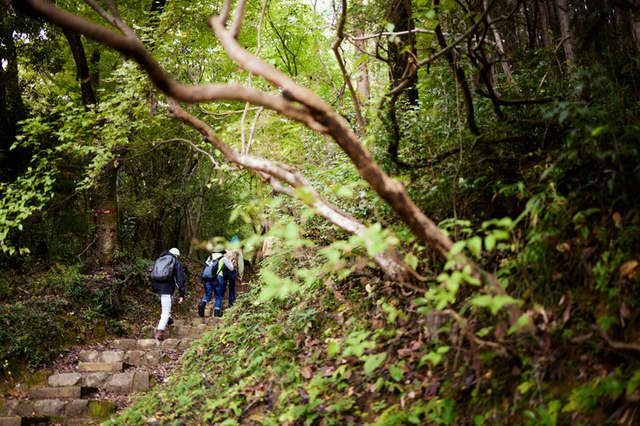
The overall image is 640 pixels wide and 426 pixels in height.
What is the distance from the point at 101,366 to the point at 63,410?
142cm

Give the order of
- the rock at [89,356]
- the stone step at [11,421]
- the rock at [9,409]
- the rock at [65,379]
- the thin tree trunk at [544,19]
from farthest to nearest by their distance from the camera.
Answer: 1. the rock at [89,356]
2. the rock at [65,379]
3. the thin tree trunk at [544,19]
4. the rock at [9,409]
5. the stone step at [11,421]

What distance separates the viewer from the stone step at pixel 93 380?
21.4 ft

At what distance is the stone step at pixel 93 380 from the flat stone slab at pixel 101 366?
0.33 meters

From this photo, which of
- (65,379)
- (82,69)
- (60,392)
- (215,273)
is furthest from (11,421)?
(82,69)

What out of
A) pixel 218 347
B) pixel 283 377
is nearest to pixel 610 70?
pixel 283 377

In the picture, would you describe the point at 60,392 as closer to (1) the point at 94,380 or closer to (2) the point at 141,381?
(1) the point at 94,380

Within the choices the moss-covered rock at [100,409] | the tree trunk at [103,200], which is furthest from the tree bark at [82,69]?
the moss-covered rock at [100,409]

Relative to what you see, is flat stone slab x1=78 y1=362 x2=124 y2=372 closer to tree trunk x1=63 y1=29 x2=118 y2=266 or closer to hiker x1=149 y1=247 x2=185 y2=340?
hiker x1=149 y1=247 x2=185 y2=340

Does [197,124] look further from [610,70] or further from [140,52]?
[610,70]

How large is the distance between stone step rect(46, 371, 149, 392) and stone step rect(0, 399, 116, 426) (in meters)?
0.69

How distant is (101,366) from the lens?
23.4ft

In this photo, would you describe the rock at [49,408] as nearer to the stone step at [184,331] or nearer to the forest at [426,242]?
the forest at [426,242]

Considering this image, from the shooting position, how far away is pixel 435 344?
3.02m

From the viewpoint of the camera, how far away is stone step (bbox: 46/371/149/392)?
6527mm
